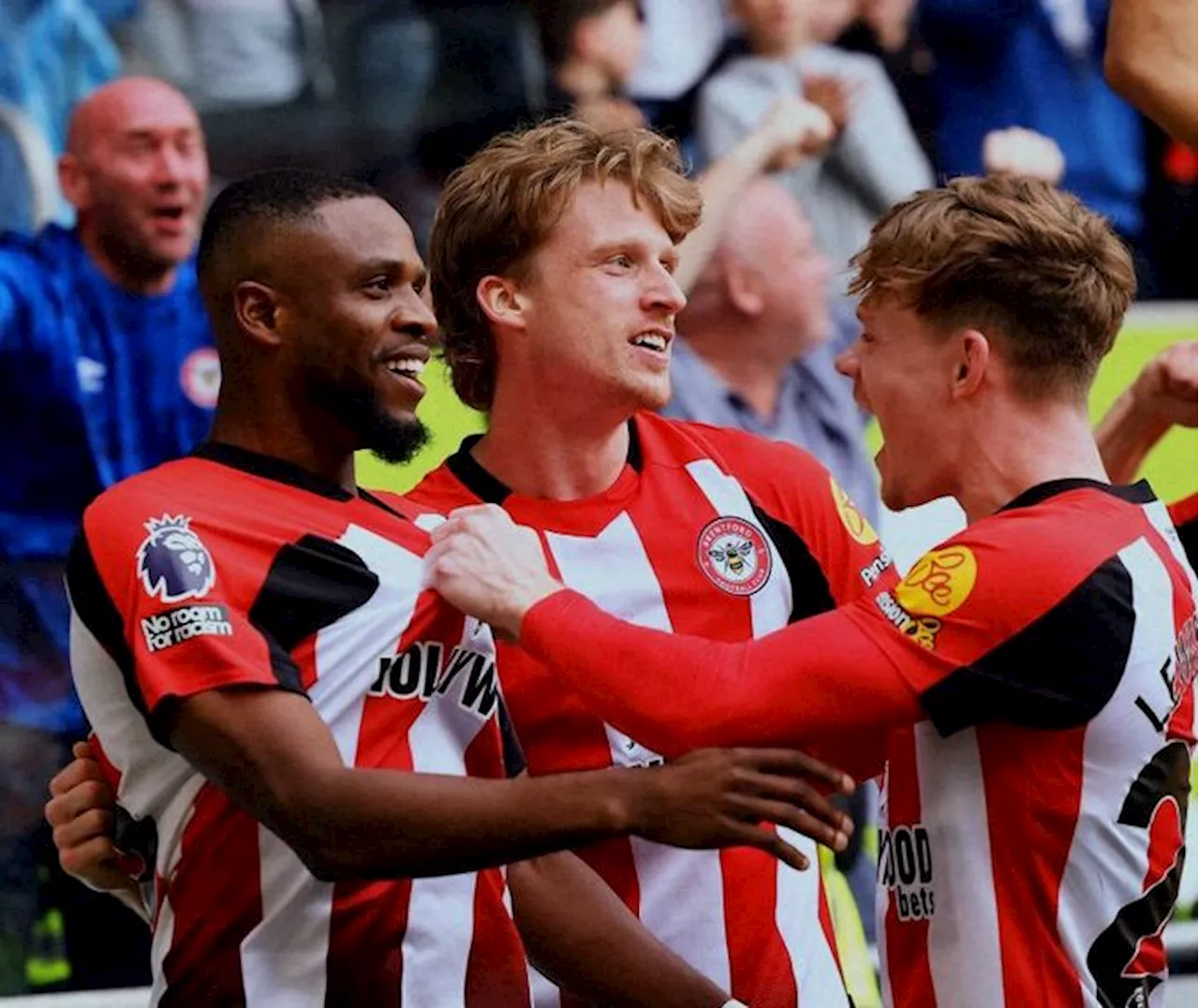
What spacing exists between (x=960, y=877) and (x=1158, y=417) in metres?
1.17

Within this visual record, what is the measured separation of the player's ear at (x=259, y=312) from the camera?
3262mm

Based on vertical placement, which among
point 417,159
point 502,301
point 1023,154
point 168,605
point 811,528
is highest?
point 1023,154

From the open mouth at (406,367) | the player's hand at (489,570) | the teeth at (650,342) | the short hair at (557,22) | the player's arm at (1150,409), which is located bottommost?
the player's hand at (489,570)

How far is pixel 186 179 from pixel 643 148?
242 centimetres

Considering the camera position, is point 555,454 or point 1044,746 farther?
point 555,454

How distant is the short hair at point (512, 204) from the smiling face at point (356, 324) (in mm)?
426

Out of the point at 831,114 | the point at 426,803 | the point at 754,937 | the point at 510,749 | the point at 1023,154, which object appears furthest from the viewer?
the point at 1023,154

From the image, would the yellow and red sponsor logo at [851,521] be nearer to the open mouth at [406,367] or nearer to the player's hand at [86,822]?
the open mouth at [406,367]

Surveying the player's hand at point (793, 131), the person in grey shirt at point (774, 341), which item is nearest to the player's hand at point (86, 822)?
the person in grey shirt at point (774, 341)

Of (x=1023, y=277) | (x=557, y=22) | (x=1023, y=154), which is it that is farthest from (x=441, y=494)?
(x=1023, y=154)

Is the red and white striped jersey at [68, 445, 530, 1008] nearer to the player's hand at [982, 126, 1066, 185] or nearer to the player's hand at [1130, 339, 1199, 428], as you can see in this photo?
the player's hand at [1130, 339, 1199, 428]

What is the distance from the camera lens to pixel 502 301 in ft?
12.3

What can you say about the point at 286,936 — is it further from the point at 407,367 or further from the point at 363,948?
the point at 407,367

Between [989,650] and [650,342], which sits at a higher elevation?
[650,342]
